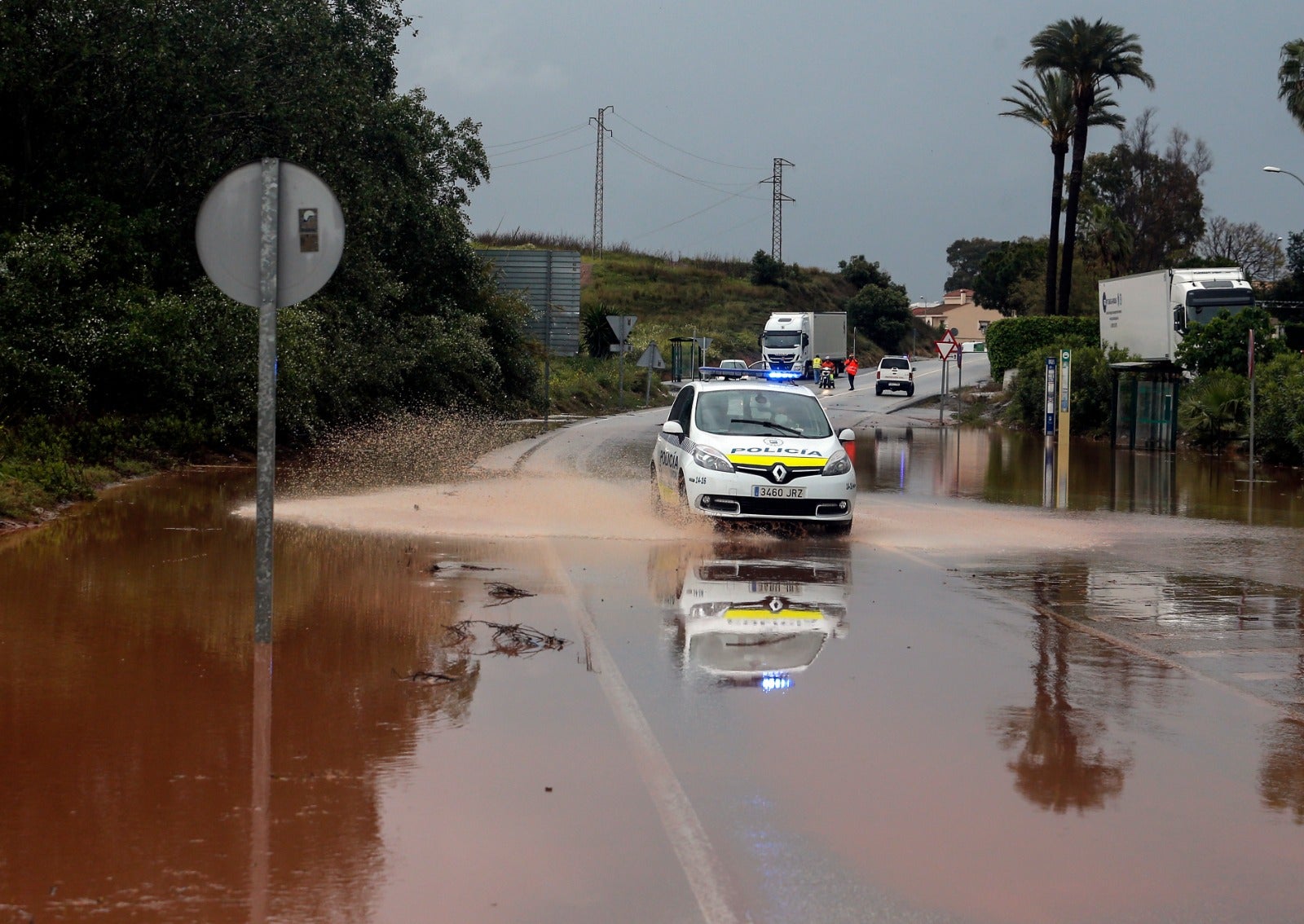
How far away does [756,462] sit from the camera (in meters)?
14.7

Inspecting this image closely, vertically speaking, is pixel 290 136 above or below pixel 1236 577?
above

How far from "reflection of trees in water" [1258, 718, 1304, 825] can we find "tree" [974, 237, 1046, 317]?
343ft

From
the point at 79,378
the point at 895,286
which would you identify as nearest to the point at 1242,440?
the point at 79,378

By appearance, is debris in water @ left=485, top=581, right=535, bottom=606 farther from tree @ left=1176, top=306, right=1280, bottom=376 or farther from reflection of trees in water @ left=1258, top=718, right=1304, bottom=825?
tree @ left=1176, top=306, right=1280, bottom=376

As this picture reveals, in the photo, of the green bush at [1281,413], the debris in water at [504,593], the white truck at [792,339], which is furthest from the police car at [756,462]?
the white truck at [792,339]

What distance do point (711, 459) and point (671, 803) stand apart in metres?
9.43

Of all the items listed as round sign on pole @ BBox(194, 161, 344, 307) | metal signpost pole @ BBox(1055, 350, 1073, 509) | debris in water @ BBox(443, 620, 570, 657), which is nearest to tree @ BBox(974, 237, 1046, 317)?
metal signpost pole @ BBox(1055, 350, 1073, 509)

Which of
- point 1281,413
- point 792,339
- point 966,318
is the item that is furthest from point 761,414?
point 966,318

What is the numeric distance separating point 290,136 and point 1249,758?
69.3 ft

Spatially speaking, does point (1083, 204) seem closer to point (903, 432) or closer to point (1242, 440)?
point (903, 432)

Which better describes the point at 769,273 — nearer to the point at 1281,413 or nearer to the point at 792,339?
the point at 792,339

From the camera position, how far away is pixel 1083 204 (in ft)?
263

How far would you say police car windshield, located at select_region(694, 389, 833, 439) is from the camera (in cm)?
1573

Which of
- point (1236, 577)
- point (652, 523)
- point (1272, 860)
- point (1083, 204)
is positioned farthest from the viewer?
point (1083, 204)
